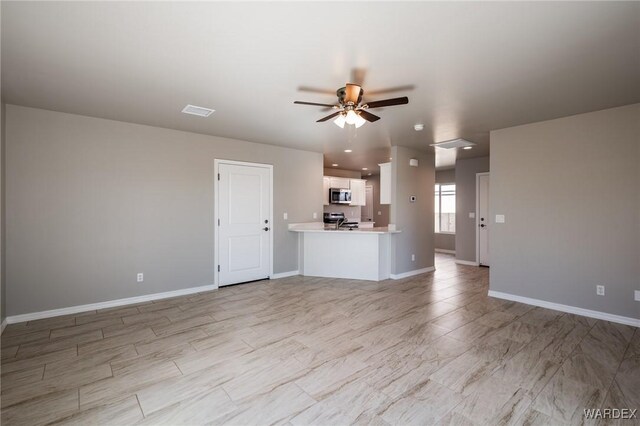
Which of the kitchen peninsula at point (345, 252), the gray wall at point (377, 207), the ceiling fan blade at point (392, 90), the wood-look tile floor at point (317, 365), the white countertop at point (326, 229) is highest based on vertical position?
the ceiling fan blade at point (392, 90)

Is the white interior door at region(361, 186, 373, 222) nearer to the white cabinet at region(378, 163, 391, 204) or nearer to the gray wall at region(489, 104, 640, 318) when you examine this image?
the white cabinet at region(378, 163, 391, 204)

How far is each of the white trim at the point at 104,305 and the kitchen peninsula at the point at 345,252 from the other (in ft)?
6.10

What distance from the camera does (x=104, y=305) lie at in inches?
156

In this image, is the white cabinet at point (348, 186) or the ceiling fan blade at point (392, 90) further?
the white cabinet at point (348, 186)

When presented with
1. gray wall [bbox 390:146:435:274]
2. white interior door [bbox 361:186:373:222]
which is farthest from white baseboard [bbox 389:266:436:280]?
white interior door [bbox 361:186:373:222]

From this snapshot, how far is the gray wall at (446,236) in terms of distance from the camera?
877 cm

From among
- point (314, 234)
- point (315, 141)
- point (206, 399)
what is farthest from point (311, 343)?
point (315, 141)

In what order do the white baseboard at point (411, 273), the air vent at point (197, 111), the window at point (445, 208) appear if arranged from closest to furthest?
1. the air vent at point (197, 111)
2. the white baseboard at point (411, 273)
3. the window at point (445, 208)

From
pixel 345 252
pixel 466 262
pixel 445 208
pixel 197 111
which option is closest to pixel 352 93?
pixel 197 111

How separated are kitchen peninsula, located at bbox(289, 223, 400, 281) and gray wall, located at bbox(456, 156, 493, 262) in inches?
105

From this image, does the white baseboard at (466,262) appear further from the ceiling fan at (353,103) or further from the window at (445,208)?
the ceiling fan at (353,103)

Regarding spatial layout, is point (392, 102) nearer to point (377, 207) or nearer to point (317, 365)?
point (317, 365)

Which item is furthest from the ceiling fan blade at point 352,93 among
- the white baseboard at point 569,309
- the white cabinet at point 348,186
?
the white cabinet at point 348,186

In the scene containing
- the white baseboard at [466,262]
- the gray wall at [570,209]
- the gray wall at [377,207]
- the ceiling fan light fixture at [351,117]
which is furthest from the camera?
the gray wall at [377,207]
